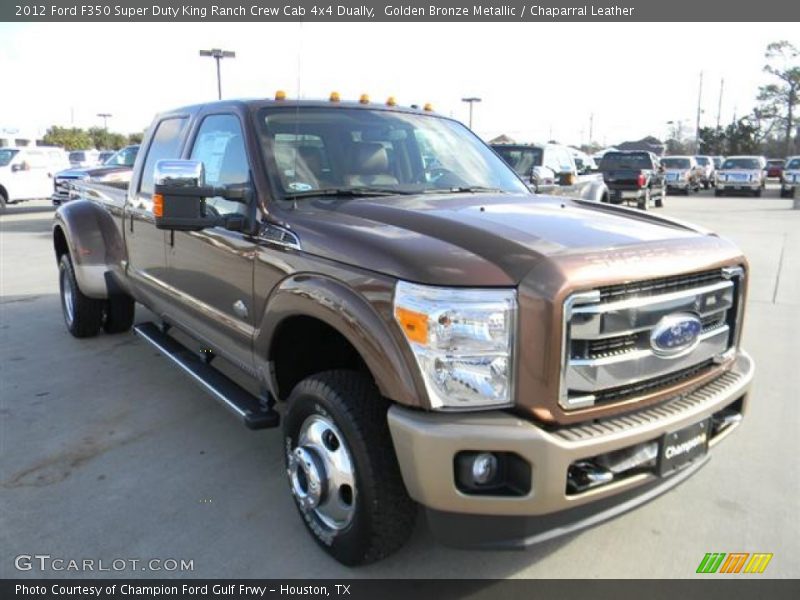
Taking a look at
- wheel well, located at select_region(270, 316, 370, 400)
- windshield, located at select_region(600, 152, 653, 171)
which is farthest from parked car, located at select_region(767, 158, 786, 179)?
wheel well, located at select_region(270, 316, 370, 400)

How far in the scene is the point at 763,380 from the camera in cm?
495

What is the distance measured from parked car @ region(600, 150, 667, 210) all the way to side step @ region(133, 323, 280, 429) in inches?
688

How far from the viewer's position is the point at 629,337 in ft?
7.97

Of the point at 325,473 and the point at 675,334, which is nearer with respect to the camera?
the point at 675,334

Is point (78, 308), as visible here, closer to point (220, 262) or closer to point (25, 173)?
point (220, 262)

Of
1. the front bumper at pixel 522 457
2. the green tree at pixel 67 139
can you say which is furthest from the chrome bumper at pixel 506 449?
the green tree at pixel 67 139

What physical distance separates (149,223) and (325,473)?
8.83 ft

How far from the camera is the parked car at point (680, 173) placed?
3067cm

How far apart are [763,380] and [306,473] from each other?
12.5 feet

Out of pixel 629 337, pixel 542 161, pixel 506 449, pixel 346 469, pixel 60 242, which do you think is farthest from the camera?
pixel 542 161

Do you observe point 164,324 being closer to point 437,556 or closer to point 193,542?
point 193,542

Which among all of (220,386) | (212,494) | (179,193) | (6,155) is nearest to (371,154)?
(179,193)

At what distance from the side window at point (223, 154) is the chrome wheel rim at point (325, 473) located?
1190 mm

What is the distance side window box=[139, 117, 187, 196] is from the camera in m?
4.35
